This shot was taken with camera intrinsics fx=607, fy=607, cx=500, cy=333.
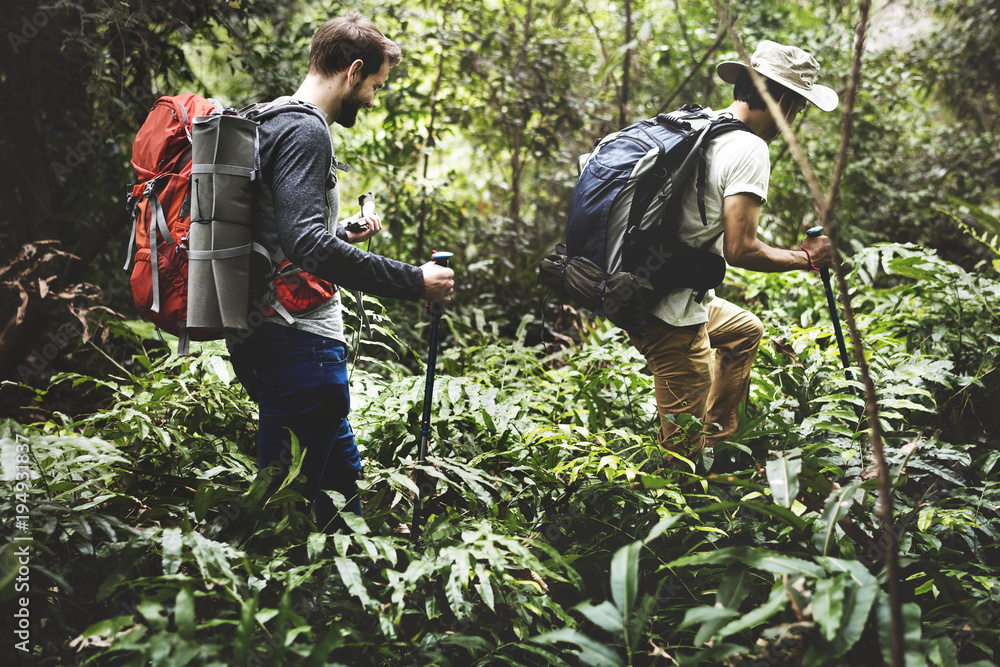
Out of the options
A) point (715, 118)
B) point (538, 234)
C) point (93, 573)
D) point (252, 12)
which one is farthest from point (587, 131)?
point (93, 573)

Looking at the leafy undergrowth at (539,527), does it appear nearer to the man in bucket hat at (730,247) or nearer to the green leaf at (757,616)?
the green leaf at (757,616)

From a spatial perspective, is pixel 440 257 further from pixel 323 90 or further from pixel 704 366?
pixel 704 366

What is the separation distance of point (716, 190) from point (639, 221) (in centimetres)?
36

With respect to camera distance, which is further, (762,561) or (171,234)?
(171,234)

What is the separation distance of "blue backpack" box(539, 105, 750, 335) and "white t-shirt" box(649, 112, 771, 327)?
3 cm

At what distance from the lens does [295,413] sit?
85.2 inches

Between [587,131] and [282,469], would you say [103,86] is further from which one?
[587,131]

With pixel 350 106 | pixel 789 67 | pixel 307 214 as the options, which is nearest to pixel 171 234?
pixel 307 214

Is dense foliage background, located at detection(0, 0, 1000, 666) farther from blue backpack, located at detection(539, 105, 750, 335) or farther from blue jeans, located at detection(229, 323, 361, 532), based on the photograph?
blue backpack, located at detection(539, 105, 750, 335)

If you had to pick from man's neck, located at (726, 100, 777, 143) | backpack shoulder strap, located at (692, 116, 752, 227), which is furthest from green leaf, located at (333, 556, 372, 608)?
man's neck, located at (726, 100, 777, 143)

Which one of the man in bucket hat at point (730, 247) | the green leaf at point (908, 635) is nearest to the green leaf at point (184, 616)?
the green leaf at point (908, 635)

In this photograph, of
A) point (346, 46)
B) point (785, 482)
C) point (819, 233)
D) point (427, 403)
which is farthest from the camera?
point (819, 233)

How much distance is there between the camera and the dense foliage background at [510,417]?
5.88 feet

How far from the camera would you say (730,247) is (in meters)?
2.67
